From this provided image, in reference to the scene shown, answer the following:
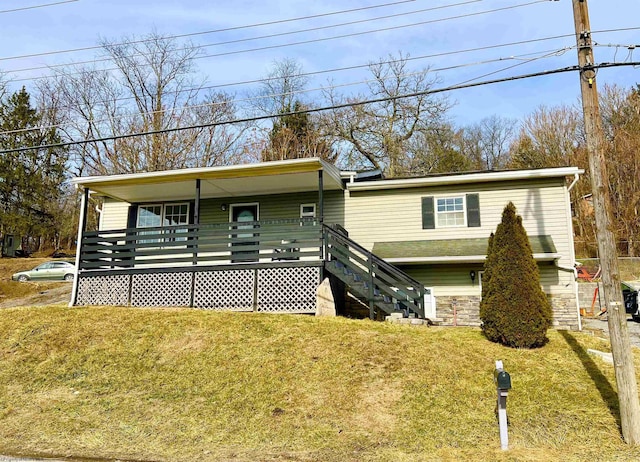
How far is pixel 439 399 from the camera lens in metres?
6.31

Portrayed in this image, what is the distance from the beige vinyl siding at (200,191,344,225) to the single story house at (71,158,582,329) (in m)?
0.03

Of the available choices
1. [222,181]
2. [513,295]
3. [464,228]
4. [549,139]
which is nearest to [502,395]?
[513,295]

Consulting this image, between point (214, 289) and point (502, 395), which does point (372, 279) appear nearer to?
point (214, 289)

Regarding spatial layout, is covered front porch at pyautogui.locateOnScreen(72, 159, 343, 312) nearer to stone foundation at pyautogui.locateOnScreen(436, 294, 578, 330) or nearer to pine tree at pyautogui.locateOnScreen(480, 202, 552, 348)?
stone foundation at pyautogui.locateOnScreen(436, 294, 578, 330)

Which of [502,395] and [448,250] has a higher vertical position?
[448,250]

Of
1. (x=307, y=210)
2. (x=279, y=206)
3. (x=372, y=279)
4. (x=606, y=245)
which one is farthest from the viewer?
(x=279, y=206)

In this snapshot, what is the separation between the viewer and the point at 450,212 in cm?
1323

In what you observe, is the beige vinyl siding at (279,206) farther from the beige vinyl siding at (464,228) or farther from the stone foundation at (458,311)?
the stone foundation at (458,311)

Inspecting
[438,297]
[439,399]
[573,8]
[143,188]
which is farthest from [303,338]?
[143,188]

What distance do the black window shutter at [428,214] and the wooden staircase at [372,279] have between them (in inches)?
109

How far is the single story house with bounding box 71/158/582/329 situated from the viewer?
11.2 meters

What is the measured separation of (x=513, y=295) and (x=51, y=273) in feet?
76.1

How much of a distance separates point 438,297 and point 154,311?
7460 millimetres

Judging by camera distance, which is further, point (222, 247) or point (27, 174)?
point (27, 174)
